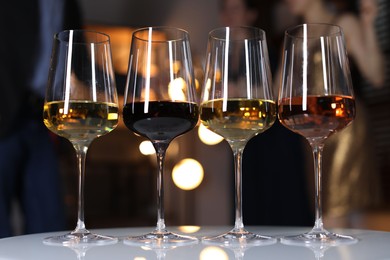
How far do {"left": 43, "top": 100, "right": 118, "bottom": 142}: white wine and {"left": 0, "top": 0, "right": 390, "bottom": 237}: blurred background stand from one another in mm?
1093

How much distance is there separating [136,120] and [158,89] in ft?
0.16

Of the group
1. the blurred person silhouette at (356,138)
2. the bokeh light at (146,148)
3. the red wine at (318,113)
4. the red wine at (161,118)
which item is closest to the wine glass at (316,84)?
the red wine at (318,113)

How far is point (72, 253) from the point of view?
56 centimetres

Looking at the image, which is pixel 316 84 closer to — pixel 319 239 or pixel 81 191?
pixel 319 239

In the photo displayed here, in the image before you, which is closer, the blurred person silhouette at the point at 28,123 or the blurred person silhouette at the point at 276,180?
the blurred person silhouette at the point at 28,123

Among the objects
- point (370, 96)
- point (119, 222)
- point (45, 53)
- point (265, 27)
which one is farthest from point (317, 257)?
point (119, 222)

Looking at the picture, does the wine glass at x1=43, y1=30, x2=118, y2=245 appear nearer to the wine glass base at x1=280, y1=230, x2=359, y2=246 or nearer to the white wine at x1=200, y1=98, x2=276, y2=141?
the white wine at x1=200, y1=98, x2=276, y2=141

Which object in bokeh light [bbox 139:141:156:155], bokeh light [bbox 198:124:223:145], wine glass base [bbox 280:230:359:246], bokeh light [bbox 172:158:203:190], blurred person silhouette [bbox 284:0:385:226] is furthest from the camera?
bokeh light [bbox 139:141:156:155]

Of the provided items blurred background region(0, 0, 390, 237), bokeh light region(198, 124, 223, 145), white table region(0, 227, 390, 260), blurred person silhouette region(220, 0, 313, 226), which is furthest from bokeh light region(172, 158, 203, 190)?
white table region(0, 227, 390, 260)

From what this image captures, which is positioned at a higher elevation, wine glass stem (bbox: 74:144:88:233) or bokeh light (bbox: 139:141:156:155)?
wine glass stem (bbox: 74:144:88:233)

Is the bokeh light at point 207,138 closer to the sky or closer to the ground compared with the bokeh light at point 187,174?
closer to the sky

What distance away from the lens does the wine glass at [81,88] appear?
0.71 metres

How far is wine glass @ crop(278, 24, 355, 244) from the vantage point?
71 centimetres

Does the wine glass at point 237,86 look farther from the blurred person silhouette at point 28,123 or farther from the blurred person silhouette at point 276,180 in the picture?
the blurred person silhouette at point 276,180
